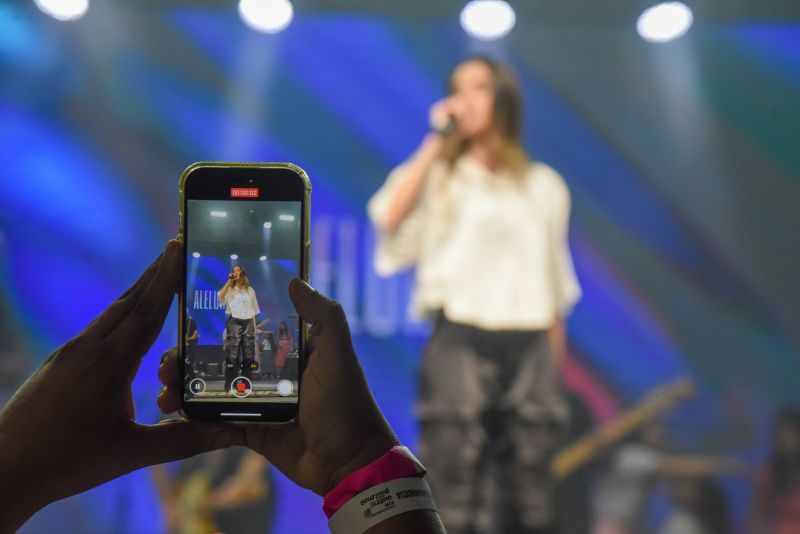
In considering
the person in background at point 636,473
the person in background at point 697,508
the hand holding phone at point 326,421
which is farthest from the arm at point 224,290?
the person in background at point 697,508

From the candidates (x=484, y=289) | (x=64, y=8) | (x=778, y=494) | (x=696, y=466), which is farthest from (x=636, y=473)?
(x=64, y=8)

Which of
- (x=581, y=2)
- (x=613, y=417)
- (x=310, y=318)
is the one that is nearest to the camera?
(x=310, y=318)

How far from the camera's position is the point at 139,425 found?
1.87ft

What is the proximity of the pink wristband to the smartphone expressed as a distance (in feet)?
0.37

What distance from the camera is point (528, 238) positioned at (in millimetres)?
2188

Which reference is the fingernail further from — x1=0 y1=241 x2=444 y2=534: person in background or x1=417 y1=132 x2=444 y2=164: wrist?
x1=417 y1=132 x2=444 y2=164: wrist

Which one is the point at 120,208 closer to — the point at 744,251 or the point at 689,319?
the point at 689,319

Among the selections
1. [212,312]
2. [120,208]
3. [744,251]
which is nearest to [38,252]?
[120,208]

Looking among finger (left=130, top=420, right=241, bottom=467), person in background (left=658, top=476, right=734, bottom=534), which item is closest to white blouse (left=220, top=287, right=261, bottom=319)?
finger (left=130, top=420, right=241, bottom=467)

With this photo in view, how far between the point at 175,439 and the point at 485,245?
1.64 m

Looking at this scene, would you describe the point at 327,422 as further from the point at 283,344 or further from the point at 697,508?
the point at 697,508

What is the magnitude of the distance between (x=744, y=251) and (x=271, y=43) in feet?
5.16

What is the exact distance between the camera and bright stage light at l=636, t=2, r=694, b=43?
230 cm

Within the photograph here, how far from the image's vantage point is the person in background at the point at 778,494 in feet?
6.98
